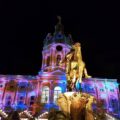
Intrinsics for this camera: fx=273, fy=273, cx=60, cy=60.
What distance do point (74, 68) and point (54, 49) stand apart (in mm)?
37618

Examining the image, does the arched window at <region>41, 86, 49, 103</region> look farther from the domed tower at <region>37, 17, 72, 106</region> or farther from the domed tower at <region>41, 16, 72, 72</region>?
the domed tower at <region>41, 16, 72, 72</region>

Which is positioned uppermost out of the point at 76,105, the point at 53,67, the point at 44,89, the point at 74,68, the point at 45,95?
the point at 53,67

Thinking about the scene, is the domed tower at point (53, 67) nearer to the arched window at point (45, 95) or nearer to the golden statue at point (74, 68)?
the arched window at point (45, 95)

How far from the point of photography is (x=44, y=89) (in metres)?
45.9

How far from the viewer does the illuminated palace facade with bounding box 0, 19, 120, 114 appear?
146 feet

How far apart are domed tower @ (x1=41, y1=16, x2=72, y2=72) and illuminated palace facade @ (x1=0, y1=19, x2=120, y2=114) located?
179mm

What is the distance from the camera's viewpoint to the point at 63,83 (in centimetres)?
4616

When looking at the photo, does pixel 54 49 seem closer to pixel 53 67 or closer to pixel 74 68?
pixel 53 67

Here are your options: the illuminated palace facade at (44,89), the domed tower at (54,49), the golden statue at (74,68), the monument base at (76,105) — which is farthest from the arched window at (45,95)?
the monument base at (76,105)

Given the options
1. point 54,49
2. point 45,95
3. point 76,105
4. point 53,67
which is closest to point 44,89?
point 45,95

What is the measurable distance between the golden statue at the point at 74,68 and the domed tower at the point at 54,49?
110ft

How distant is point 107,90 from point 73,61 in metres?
34.4

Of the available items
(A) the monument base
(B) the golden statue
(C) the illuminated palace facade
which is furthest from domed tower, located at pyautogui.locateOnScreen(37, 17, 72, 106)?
(A) the monument base

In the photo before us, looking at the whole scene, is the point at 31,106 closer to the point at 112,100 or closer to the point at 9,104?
the point at 9,104
